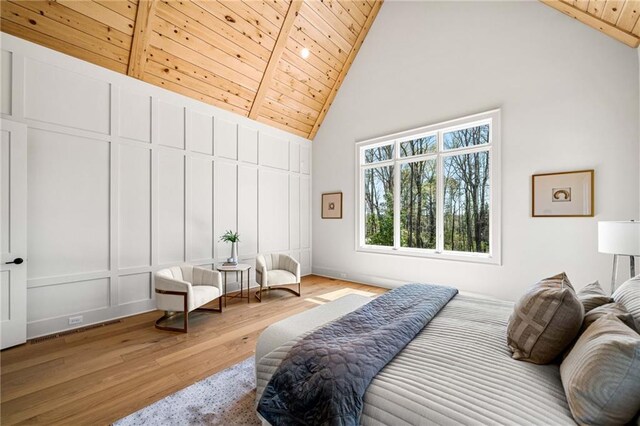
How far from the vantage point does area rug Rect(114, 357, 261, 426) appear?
1668 millimetres

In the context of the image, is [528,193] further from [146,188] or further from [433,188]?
[146,188]

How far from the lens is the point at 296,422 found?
1119mm

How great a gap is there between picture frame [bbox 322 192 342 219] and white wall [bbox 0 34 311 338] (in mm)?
1694

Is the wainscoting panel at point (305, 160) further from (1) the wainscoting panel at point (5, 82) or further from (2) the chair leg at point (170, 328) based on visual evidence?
(1) the wainscoting panel at point (5, 82)

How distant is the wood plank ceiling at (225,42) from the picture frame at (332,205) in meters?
1.52

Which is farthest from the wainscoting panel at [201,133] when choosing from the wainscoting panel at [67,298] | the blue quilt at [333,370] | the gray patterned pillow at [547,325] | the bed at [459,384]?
the gray patterned pillow at [547,325]

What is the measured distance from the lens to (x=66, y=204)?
9.94 ft

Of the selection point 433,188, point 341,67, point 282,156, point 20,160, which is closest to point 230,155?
point 282,156

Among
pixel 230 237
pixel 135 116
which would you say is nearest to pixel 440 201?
pixel 230 237

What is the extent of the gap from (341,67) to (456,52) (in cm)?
214

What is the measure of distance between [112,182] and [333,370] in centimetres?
356

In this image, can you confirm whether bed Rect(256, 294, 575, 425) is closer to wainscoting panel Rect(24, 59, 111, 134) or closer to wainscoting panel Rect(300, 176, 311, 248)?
wainscoting panel Rect(24, 59, 111, 134)

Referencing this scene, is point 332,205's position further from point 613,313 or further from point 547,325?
point 613,313

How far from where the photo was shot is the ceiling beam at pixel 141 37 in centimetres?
312
